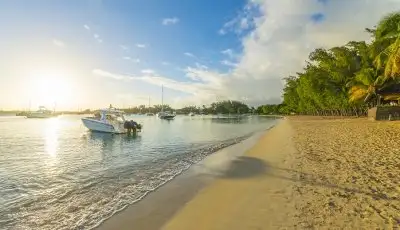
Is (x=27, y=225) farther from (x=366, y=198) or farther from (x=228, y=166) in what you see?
(x=228, y=166)

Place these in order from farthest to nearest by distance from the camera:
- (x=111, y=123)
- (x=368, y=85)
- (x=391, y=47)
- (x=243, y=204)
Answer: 1. (x=368, y=85)
2. (x=111, y=123)
3. (x=391, y=47)
4. (x=243, y=204)

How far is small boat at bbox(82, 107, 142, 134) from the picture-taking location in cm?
Result: 4141

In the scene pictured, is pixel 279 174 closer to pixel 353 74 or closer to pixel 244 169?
pixel 244 169

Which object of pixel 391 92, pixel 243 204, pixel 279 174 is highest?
pixel 391 92

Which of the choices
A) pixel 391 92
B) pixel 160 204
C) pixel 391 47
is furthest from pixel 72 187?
pixel 391 92

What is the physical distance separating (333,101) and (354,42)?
39.7ft

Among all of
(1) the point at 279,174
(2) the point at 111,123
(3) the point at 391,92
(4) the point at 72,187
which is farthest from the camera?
(2) the point at 111,123

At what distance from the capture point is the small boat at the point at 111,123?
41.4m

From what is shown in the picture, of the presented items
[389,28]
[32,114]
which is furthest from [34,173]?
[32,114]

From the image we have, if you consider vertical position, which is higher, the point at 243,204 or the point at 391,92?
the point at 391,92

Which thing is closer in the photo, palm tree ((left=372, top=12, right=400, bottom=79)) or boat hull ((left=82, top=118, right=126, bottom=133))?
palm tree ((left=372, top=12, right=400, bottom=79))

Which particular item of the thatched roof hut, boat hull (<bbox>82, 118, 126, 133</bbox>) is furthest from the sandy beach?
boat hull (<bbox>82, 118, 126, 133</bbox>)

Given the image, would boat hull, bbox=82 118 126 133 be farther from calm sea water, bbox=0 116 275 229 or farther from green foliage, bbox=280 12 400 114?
green foliage, bbox=280 12 400 114

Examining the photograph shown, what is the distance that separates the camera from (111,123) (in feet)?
136
